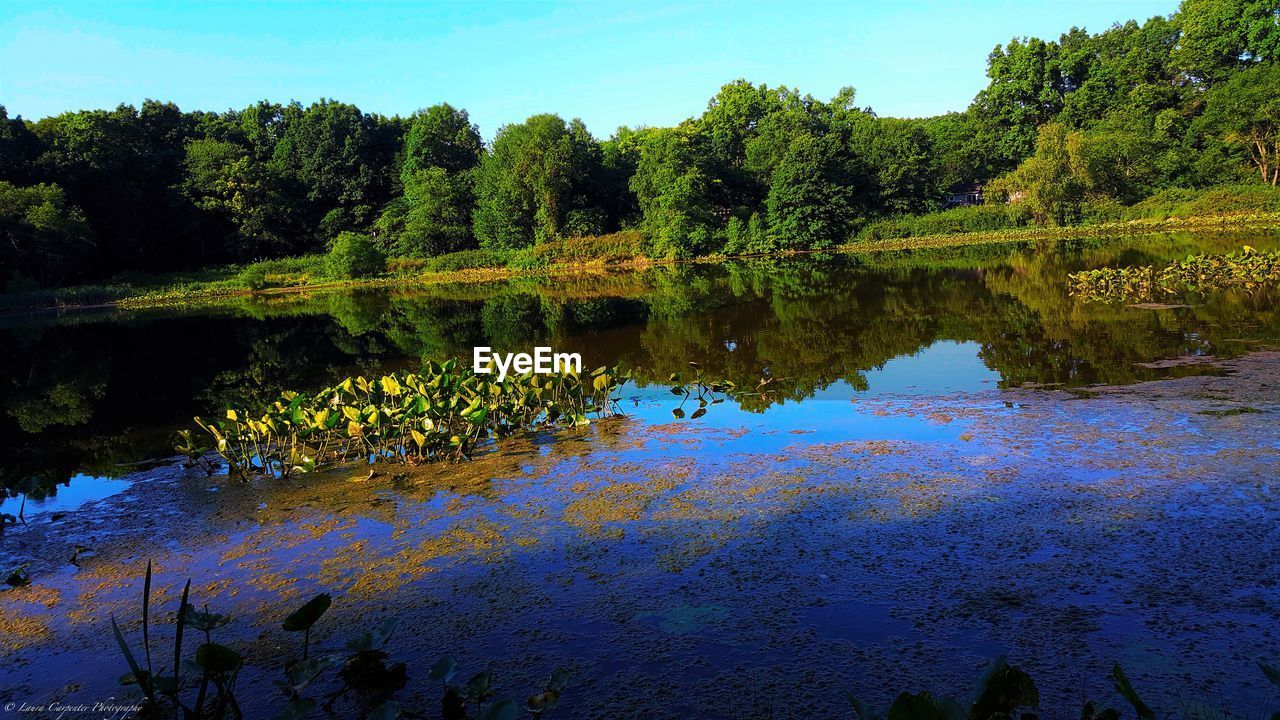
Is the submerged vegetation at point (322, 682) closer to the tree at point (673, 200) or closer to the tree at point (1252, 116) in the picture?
the tree at point (673, 200)

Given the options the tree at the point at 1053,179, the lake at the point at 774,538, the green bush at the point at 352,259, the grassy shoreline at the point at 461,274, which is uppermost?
the tree at the point at 1053,179

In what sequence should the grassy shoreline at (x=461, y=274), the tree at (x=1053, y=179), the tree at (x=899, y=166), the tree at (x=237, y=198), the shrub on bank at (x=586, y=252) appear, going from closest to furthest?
the grassy shoreline at (x=461, y=274) → the tree at (x=1053, y=179) → the shrub on bank at (x=586, y=252) → the tree at (x=237, y=198) → the tree at (x=899, y=166)

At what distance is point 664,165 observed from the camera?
48688 mm

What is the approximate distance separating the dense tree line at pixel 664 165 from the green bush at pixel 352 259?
14.1 ft

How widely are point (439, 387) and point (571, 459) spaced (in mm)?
1899

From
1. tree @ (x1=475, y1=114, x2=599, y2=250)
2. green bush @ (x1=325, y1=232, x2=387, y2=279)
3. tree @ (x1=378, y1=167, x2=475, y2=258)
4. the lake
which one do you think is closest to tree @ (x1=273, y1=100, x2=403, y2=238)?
tree @ (x1=378, y1=167, x2=475, y2=258)

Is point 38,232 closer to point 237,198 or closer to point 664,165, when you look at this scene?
point 237,198

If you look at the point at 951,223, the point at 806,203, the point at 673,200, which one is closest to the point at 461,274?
the point at 673,200

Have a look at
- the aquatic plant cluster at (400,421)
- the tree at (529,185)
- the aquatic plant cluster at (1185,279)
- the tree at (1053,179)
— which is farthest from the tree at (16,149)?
the tree at (1053,179)

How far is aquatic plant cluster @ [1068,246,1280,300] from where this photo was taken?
15055 mm

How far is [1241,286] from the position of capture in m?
15.1

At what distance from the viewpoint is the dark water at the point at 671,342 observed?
9492 millimetres

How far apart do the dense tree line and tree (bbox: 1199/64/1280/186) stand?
0.50ft

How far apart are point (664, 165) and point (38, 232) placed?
37261mm
